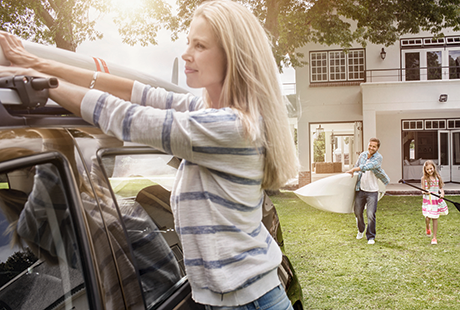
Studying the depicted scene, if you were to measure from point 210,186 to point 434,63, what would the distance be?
19185mm

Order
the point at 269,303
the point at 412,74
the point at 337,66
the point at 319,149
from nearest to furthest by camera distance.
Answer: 1. the point at 269,303
2. the point at 337,66
3. the point at 412,74
4. the point at 319,149

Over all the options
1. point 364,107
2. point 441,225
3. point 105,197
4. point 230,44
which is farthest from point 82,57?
point 364,107

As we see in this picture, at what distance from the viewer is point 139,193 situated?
5.84 ft

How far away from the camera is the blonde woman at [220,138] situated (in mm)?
1137

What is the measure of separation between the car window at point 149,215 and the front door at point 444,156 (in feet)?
60.6

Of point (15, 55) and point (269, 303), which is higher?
point (15, 55)

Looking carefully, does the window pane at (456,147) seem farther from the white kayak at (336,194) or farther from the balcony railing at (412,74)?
the white kayak at (336,194)

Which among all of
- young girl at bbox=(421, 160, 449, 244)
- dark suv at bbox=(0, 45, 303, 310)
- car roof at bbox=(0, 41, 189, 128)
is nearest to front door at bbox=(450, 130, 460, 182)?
young girl at bbox=(421, 160, 449, 244)

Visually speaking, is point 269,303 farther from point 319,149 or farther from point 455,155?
point 319,149

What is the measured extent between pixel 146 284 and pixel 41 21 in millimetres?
14388

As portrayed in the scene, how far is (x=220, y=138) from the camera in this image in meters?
1.16

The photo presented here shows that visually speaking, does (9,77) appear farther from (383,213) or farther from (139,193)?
(383,213)

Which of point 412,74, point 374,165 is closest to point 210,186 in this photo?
point 374,165

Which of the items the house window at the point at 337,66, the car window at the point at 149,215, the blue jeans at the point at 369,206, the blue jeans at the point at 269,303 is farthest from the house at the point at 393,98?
the blue jeans at the point at 269,303
